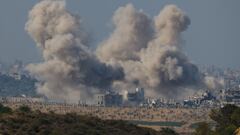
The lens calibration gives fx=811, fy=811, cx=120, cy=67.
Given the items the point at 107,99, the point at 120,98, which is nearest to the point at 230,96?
the point at 120,98

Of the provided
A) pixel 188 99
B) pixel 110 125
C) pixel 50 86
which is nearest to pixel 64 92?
pixel 50 86

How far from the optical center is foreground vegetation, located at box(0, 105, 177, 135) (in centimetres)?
4500

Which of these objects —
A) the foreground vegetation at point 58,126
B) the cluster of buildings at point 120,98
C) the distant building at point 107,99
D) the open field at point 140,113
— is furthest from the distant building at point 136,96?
the foreground vegetation at point 58,126

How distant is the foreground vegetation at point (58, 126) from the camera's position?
148 feet

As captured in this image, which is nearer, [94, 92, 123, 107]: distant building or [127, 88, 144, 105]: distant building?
[94, 92, 123, 107]: distant building

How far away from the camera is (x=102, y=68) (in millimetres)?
139750

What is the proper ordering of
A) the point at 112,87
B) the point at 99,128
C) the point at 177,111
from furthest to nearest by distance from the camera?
the point at 112,87 < the point at 177,111 < the point at 99,128

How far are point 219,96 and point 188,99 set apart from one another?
7.17 metres

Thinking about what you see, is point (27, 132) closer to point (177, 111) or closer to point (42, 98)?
point (177, 111)

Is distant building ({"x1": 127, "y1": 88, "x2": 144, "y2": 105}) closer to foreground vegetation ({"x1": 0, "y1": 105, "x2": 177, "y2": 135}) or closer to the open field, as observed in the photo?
the open field

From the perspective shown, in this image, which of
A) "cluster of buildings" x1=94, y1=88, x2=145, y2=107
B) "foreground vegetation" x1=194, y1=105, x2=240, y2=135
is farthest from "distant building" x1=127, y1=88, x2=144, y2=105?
"foreground vegetation" x1=194, y1=105, x2=240, y2=135

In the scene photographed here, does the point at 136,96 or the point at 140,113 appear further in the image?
the point at 136,96

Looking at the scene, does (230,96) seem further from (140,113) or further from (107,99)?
(140,113)

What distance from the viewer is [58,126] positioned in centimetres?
4734
